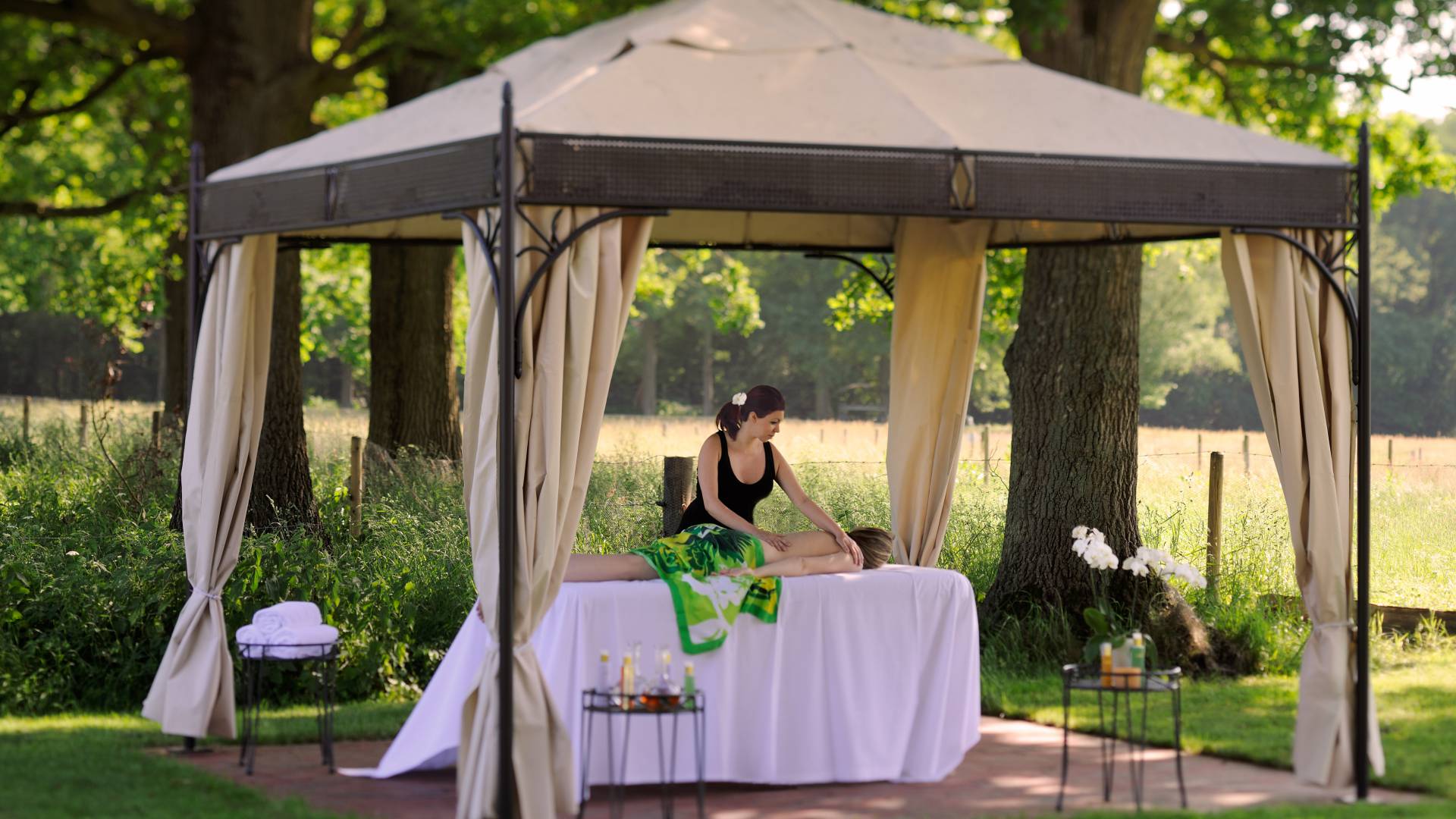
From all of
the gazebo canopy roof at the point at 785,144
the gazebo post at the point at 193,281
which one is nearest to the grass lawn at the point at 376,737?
the gazebo post at the point at 193,281

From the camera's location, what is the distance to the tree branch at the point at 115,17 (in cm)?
1048

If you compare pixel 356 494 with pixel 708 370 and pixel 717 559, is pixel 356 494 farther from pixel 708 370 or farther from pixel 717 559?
pixel 708 370

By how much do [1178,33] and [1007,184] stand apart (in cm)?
747

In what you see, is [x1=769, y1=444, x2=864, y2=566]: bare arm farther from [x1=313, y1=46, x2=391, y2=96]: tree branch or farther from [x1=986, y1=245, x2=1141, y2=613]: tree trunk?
[x1=313, y1=46, x2=391, y2=96]: tree branch

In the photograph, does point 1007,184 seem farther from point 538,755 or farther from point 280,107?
point 280,107

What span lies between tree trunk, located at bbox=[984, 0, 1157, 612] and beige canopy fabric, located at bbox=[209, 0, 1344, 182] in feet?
9.78

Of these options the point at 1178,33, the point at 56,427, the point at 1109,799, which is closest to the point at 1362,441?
the point at 1109,799

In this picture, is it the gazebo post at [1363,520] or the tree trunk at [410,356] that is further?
the tree trunk at [410,356]

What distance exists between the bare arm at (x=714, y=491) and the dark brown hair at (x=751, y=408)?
84 mm

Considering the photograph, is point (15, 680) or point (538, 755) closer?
point (538, 755)

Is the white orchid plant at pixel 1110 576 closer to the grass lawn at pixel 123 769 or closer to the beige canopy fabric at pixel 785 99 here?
the beige canopy fabric at pixel 785 99

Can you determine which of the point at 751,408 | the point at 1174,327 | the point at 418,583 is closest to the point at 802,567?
the point at 751,408

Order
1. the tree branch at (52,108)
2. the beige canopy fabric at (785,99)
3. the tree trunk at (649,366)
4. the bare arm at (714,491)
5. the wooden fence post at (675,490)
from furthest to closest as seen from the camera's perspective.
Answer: the tree trunk at (649,366), the tree branch at (52,108), the wooden fence post at (675,490), the bare arm at (714,491), the beige canopy fabric at (785,99)

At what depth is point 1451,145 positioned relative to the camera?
199 feet
